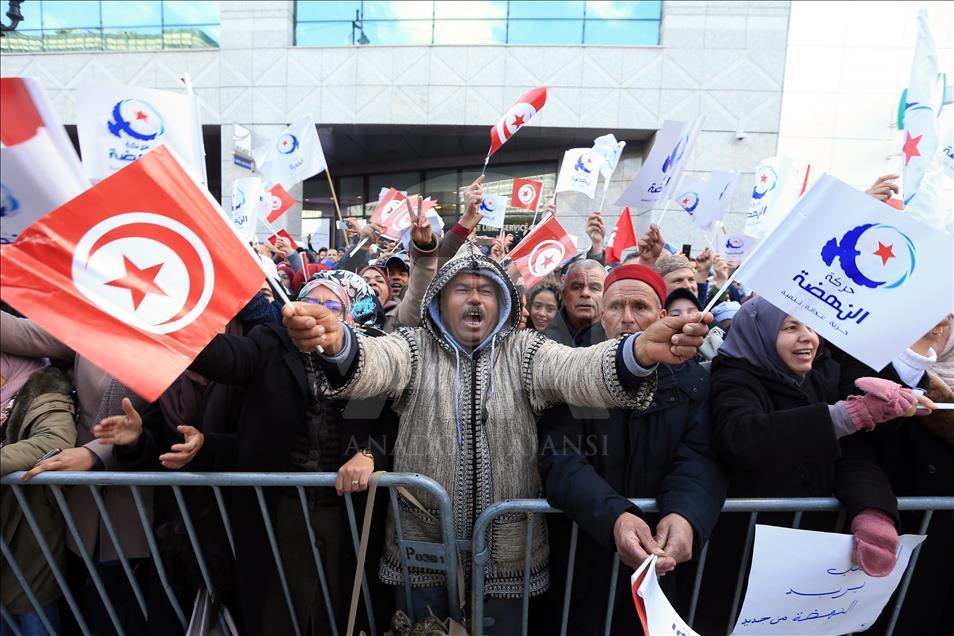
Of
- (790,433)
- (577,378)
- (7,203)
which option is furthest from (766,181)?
(7,203)

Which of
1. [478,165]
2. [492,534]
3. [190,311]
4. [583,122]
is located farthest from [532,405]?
[478,165]

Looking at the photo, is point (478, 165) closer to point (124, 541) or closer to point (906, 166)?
point (906, 166)

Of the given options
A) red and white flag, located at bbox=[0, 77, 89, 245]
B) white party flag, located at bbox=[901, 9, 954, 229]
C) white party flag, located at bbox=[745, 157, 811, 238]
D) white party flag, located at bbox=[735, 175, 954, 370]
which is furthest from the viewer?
white party flag, located at bbox=[745, 157, 811, 238]

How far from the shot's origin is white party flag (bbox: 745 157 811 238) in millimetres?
5648

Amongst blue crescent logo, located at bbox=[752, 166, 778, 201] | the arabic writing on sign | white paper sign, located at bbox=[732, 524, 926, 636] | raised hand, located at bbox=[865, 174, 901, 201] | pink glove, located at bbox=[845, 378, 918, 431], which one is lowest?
white paper sign, located at bbox=[732, 524, 926, 636]

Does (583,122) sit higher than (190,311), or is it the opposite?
(583,122)

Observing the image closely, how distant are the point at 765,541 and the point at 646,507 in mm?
427

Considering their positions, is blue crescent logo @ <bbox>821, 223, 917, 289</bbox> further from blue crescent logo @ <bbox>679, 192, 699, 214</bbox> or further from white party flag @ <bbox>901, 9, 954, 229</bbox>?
blue crescent logo @ <bbox>679, 192, 699, 214</bbox>

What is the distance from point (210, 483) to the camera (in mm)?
1978

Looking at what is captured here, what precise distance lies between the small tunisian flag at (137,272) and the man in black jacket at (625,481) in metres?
1.29

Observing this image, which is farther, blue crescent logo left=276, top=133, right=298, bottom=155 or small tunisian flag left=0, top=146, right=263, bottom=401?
blue crescent logo left=276, top=133, right=298, bottom=155

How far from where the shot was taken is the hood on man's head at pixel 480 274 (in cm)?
210

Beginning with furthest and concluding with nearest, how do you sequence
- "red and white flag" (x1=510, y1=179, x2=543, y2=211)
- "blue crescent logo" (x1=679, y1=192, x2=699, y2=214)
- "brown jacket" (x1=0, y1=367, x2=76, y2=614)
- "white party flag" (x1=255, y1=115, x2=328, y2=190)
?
"red and white flag" (x1=510, y1=179, x2=543, y2=211) → "blue crescent logo" (x1=679, y1=192, x2=699, y2=214) → "white party flag" (x1=255, y1=115, x2=328, y2=190) → "brown jacket" (x1=0, y1=367, x2=76, y2=614)

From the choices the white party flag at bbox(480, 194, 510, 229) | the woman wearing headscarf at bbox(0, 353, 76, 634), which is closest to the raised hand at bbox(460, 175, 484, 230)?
the woman wearing headscarf at bbox(0, 353, 76, 634)
